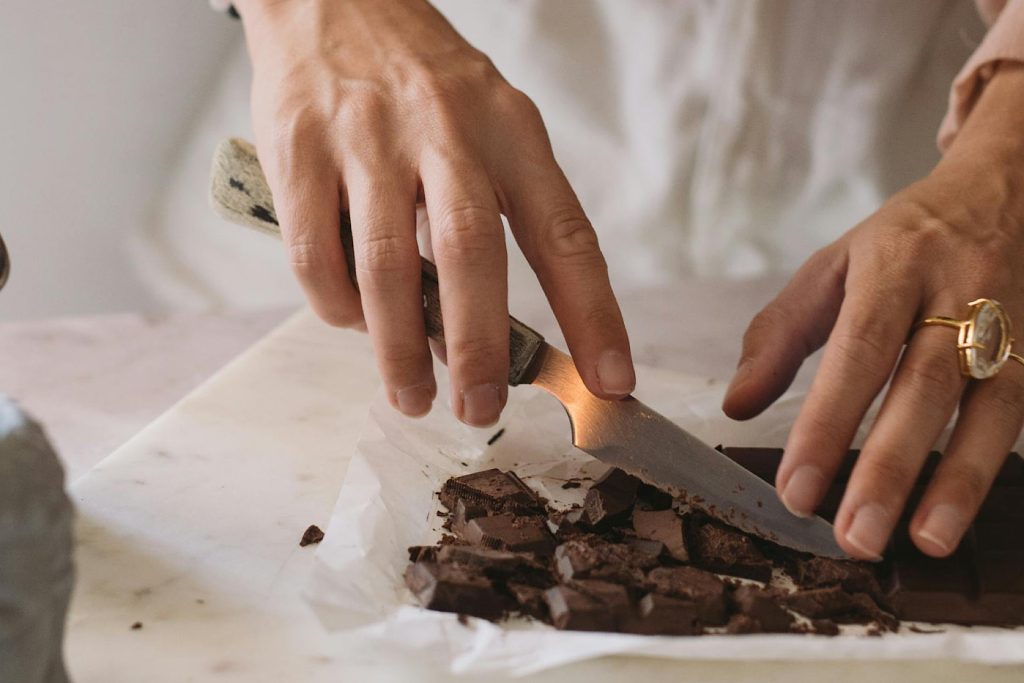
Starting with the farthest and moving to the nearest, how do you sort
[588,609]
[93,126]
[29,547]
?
[93,126]
[588,609]
[29,547]

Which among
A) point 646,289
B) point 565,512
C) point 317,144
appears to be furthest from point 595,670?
point 646,289

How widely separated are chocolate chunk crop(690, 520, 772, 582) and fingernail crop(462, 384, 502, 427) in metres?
0.29

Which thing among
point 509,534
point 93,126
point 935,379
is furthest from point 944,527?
point 93,126

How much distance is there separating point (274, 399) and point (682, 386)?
687 millimetres

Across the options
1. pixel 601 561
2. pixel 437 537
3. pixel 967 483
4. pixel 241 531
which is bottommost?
pixel 241 531

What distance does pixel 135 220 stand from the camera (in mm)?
2398

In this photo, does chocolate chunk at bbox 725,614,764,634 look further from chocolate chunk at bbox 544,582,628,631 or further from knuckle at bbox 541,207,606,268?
knuckle at bbox 541,207,606,268

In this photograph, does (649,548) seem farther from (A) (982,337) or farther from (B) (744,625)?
(A) (982,337)

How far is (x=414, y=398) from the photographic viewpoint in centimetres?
128

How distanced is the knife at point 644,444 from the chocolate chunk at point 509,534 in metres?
0.13

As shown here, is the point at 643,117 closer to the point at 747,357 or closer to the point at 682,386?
the point at 682,386

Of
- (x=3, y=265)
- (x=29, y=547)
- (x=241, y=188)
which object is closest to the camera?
(x=29, y=547)

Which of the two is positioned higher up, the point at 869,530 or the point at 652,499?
the point at 869,530

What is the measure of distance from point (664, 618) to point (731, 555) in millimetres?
169
